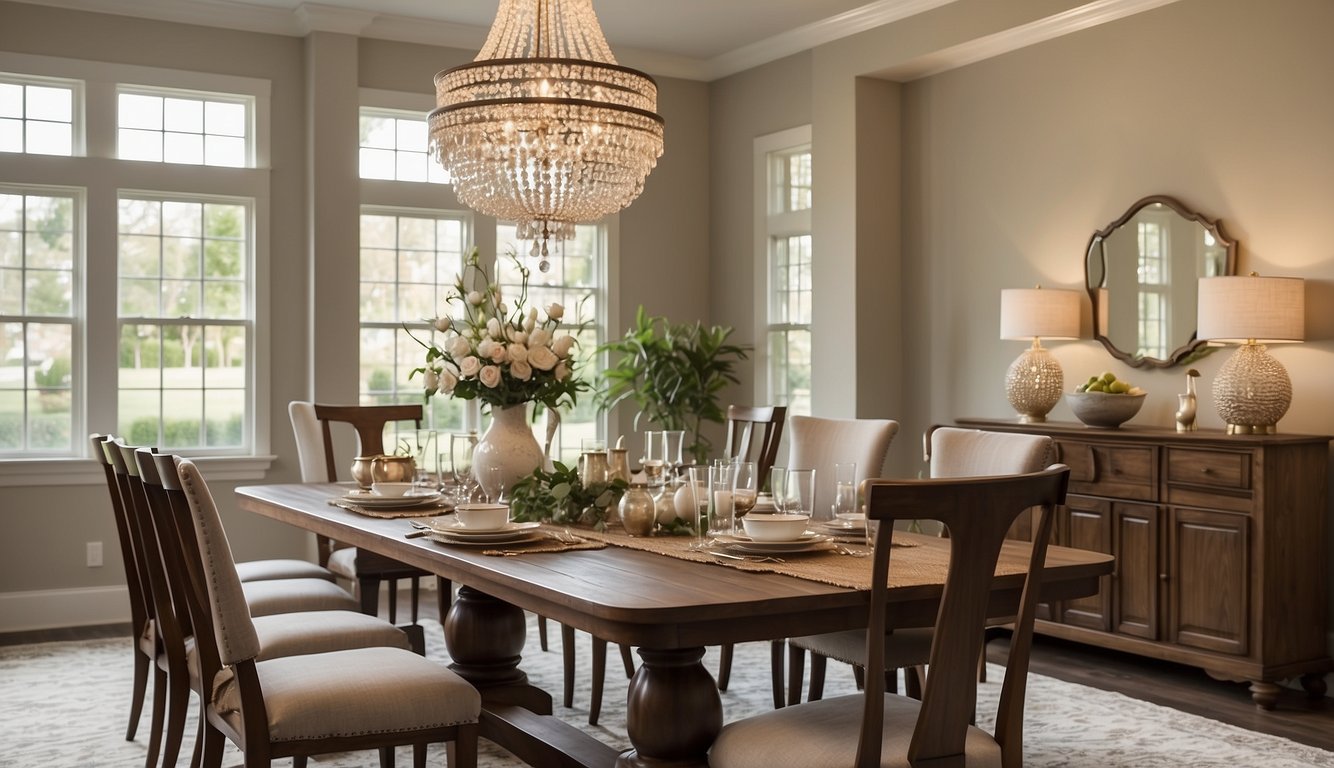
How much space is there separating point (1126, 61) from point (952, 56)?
0.89 meters

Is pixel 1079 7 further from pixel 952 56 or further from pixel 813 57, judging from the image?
pixel 813 57

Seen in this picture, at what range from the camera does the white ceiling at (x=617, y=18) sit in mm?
6055

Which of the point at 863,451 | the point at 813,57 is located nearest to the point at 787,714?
the point at 863,451

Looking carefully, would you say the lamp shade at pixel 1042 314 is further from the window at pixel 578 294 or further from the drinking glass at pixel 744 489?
the drinking glass at pixel 744 489

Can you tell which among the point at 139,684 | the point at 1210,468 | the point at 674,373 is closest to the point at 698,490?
the point at 139,684

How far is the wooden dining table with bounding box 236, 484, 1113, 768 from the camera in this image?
218cm

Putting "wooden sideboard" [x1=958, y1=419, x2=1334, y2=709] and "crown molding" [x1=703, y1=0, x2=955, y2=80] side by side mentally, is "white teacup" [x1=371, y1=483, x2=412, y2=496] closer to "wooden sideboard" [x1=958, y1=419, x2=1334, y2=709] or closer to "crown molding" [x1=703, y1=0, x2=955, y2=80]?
"wooden sideboard" [x1=958, y1=419, x2=1334, y2=709]

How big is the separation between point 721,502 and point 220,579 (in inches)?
42.3

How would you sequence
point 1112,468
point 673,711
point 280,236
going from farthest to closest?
point 280,236
point 1112,468
point 673,711

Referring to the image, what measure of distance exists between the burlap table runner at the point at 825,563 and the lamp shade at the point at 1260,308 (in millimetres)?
2169

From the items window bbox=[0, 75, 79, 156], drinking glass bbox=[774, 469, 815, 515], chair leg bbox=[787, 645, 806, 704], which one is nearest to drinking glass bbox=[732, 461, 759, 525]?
drinking glass bbox=[774, 469, 815, 515]

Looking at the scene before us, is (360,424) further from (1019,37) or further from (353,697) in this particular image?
(1019,37)

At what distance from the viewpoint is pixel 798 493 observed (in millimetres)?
2785

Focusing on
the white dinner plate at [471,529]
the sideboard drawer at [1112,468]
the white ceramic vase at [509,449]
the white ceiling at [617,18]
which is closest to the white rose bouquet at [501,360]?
the white ceramic vase at [509,449]
